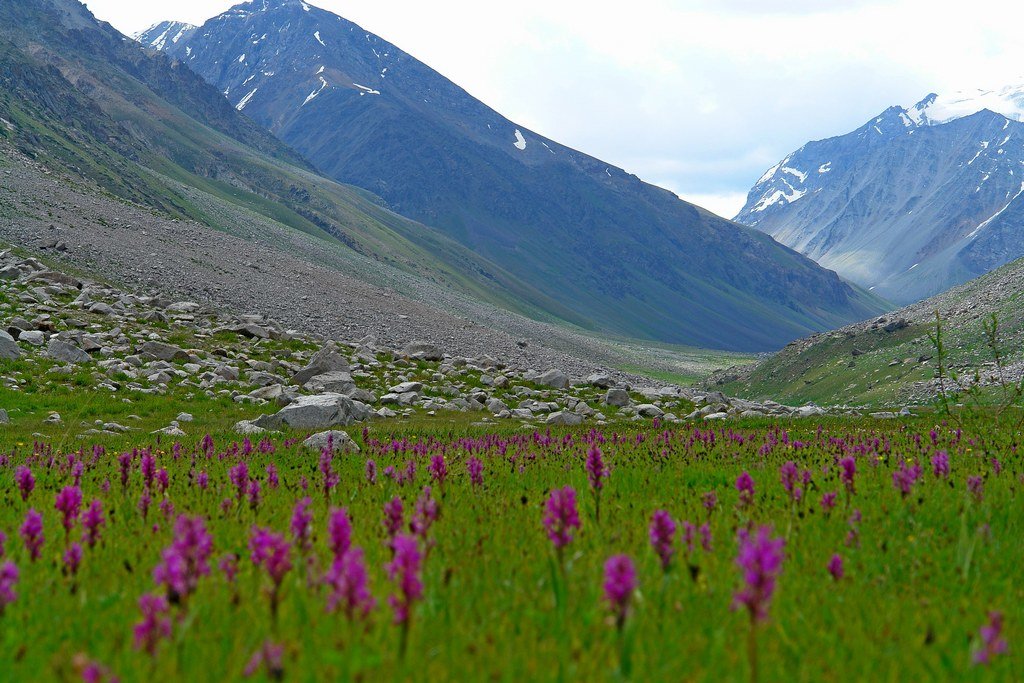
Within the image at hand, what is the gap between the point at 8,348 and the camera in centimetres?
2241

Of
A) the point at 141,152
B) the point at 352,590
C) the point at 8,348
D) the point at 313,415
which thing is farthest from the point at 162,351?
the point at 141,152

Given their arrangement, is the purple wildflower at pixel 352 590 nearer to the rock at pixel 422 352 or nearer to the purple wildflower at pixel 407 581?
the purple wildflower at pixel 407 581

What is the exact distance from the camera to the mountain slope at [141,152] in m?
93.4

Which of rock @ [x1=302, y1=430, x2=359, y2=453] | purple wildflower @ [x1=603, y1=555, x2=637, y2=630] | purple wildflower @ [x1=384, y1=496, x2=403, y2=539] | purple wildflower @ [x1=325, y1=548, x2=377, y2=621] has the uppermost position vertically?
purple wildflower @ [x1=603, y1=555, x2=637, y2=630]

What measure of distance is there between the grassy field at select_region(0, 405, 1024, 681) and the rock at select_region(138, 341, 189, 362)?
66.4 feet

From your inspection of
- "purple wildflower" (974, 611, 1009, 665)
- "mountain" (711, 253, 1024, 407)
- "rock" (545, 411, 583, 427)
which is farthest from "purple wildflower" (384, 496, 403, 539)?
"mountain" (711, 253, 1024, 407)

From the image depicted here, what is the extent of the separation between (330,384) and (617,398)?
42.9 feet

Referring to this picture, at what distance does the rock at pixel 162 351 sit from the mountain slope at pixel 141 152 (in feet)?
206

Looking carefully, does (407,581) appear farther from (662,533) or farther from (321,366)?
(321,366)

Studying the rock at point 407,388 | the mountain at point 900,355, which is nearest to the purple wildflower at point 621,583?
the rock at point 407,388

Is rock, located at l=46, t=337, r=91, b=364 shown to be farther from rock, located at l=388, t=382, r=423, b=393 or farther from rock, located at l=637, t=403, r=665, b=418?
rock, located at l=637, t=403, r=665, b=418

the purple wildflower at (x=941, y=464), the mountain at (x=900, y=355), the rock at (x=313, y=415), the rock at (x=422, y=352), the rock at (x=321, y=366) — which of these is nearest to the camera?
the purple wildflower at (x=941, y=464)

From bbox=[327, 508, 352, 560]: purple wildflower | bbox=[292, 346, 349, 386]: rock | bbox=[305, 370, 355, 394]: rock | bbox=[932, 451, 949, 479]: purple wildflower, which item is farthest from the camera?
bbox=[292, 346, 349, 386]: rock

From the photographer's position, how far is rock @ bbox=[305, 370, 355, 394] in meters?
25.6
